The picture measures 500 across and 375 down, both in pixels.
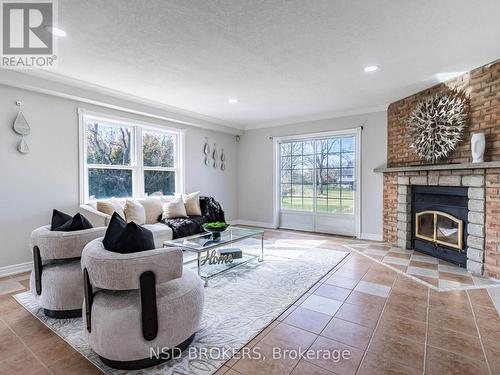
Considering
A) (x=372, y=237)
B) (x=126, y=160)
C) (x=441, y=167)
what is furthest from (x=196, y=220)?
(x=441, y=167)

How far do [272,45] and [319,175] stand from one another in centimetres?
349

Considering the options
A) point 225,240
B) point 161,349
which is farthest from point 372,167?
point 161,349

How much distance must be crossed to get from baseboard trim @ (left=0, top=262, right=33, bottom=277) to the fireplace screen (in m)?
5.57

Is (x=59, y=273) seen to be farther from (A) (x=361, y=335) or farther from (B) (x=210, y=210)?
(B) (x=210, y=210)

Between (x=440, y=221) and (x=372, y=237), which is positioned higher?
(x=440, y=221)

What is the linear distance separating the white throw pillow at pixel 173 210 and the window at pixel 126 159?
58cm

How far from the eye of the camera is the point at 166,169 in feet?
17.2

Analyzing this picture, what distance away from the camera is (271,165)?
20.7 feet

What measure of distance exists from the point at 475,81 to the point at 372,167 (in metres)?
2.00

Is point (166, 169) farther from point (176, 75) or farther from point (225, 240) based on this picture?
point (225, 240)

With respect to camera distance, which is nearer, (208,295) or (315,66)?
(208,295)

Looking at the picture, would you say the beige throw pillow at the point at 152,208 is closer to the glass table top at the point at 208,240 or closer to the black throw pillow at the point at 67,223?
the glass table top at the point at 208,240
